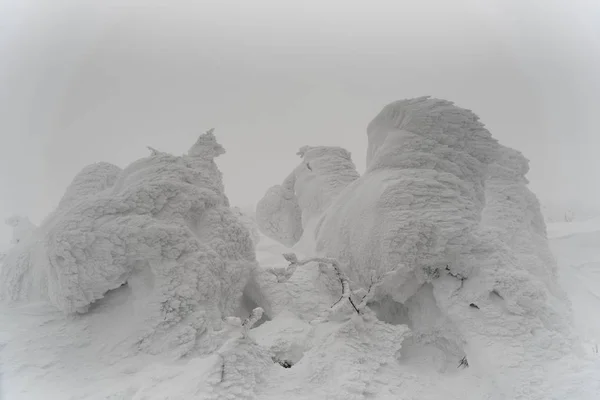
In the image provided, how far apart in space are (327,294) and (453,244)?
2.69 feet

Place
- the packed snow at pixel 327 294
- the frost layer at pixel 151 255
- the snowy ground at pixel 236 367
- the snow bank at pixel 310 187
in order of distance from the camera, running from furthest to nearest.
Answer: the snow bank at pixel 310 187, the frost layer at pixel 151 255, the packed snow at pixel 327 294, the snowy ground at pixel 236 367

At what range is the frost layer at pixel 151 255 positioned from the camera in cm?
182

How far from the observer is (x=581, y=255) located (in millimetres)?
3467

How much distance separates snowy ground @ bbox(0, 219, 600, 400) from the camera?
1437 millimetres

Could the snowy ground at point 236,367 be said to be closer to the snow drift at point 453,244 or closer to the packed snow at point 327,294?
the packed snow at point 327,294

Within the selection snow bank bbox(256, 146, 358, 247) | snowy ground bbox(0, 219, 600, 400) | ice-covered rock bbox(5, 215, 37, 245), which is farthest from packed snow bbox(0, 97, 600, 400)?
snow bank bbox(256, 146, 358, 247)

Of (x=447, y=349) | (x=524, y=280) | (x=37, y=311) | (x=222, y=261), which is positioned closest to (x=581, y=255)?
(x=524, y=280)

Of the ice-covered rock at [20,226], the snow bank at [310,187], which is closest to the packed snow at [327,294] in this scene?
the ice-covered rock at [20,226]

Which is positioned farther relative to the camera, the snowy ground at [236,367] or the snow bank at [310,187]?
the snow bank at [310,187]

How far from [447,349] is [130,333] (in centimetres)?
157

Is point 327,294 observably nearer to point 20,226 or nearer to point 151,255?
point 151,255

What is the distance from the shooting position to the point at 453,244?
2133 mm

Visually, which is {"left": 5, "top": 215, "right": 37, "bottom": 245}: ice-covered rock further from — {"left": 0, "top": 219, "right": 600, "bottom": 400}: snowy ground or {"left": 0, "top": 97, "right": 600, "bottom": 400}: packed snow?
{"left": 0, "top": 219, "right": 600, "bottom": 400}: snowy ground

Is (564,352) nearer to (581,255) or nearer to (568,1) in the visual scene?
(568,1)
